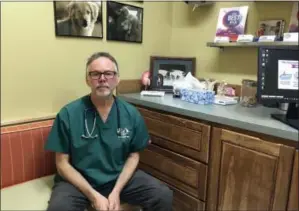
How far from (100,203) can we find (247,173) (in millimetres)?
760

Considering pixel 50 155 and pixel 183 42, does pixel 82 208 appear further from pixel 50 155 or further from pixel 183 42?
pixel 183 42

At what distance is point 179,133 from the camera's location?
5.57 ft

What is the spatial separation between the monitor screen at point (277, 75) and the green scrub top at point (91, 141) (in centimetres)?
74

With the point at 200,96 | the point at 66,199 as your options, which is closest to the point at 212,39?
the point at 200,96

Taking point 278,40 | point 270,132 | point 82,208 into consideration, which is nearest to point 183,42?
point 278,40

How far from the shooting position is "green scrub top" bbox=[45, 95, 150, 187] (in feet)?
4.64

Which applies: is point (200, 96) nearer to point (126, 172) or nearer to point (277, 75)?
point (277, 75)

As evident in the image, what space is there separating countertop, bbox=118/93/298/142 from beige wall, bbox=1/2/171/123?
412mm

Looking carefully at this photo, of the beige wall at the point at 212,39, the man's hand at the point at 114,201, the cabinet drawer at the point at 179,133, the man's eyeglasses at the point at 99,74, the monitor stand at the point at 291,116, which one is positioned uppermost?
the beige wall at the point at 212,39

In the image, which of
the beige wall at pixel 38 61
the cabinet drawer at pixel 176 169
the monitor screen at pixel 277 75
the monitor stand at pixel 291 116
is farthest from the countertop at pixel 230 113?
the beige wall at pixel 38 61

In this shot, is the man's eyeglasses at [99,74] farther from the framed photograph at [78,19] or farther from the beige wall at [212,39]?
the beige wall at [212,39]

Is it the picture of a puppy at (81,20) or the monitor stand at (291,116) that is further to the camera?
the picture of a puppy at (81,20)

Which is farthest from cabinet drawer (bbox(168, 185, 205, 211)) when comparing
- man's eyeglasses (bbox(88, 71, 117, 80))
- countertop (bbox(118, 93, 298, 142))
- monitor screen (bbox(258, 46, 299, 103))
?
man's eyeglasses (bbox(88, 71, 117, 80))

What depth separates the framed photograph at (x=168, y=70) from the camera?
2.20m
